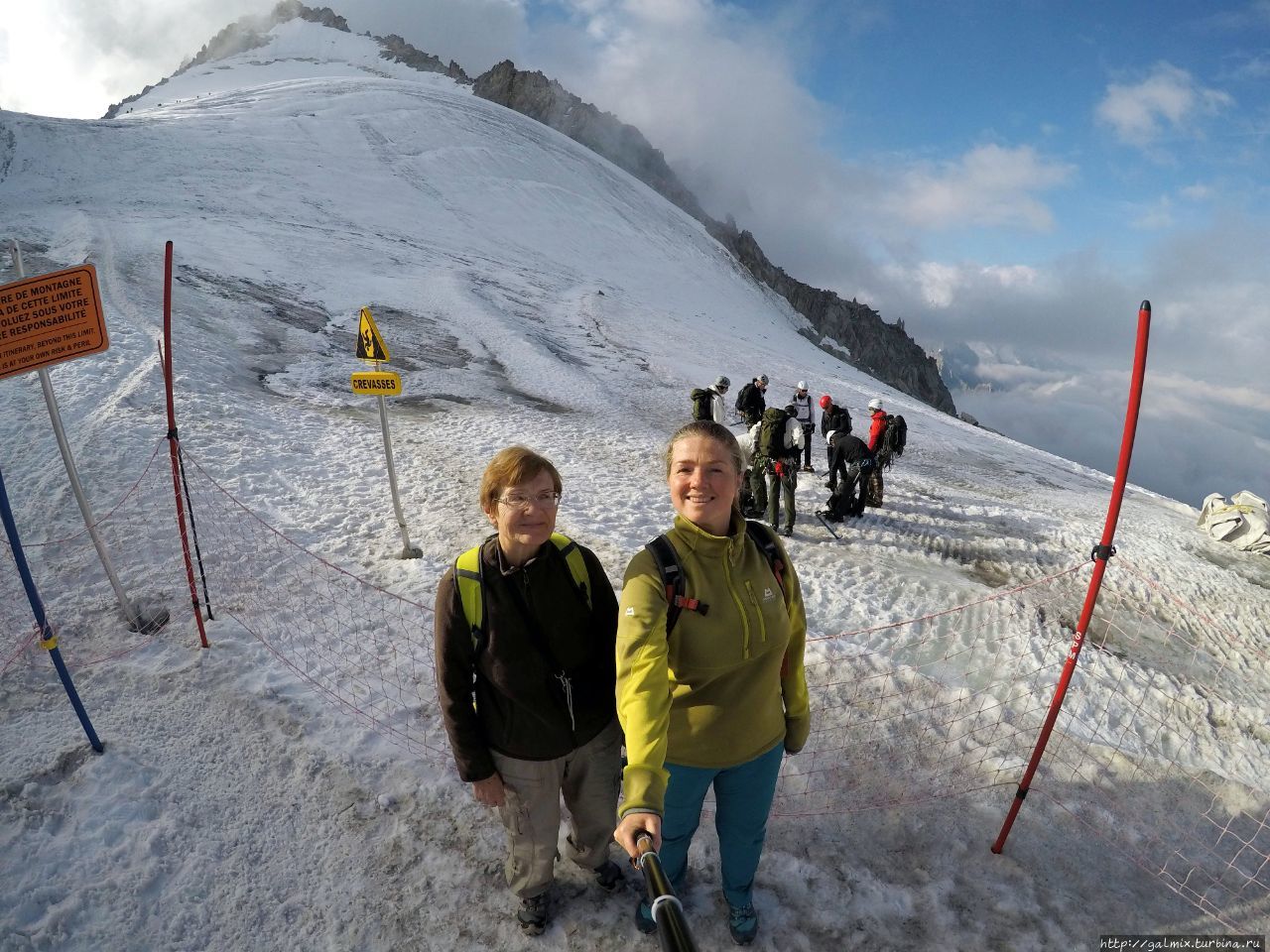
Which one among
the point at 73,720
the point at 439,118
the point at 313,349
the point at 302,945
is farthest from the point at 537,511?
the point at 439,118

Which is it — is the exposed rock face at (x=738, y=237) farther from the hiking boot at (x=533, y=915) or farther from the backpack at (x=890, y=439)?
the hiking boot at (x=533, y=915)

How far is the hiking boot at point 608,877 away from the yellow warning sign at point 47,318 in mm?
4192

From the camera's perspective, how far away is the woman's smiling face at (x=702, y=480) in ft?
7.78

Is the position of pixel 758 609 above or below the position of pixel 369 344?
below

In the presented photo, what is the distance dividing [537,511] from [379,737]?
9.63ft

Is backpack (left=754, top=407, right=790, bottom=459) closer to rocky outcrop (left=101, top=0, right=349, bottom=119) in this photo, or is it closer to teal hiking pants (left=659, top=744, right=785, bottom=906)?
teal hiking pants (left=659, top=744, right=785, bottom=906)

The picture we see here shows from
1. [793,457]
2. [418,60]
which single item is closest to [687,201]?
[418,60]

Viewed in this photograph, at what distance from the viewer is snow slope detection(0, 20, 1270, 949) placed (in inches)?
130

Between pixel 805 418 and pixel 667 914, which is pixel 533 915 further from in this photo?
pixel 805 418

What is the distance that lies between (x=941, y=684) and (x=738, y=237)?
77.9m

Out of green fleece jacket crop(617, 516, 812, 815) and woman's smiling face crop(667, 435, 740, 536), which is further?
woman's smiling face crop(667, 435, 740, 536)

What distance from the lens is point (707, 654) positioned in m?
2.44

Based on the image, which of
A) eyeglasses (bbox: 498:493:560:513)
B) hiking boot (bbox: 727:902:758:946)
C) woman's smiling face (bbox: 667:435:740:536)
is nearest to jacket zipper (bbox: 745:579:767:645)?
woman's smiling face (bbox: 667:435:740:536)

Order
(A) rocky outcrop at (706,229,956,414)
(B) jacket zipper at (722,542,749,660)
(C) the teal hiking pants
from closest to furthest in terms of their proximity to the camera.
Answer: (B) jacket zipper at (722,542,749,660), (C) the teal hiking pants, (A) rocky outcrop at (706,229,956,414)
